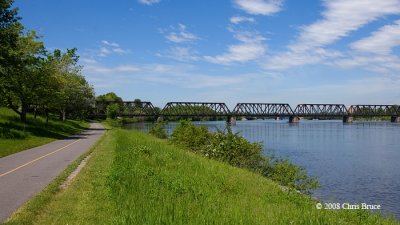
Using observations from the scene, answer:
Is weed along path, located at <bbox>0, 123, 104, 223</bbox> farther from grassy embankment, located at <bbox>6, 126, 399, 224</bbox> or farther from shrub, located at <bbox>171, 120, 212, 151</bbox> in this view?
shrub, located at <bbox>171, 120, 212, 151</bbox>

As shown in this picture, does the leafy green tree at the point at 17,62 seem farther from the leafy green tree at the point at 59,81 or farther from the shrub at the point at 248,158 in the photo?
the shrub at the point at 248,158

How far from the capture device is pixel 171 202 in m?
11.7

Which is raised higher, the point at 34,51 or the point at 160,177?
the point at 34,51

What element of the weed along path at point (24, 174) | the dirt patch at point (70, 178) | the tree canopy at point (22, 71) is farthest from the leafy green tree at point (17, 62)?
the dirt patch at point (70, 178)

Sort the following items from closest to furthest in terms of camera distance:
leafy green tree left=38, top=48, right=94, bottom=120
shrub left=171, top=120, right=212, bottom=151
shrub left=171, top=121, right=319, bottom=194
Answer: shrub left=171, top=121, right=319, bottom=194 < shrub left=171, top=120, right=212, bottom=151 < leafy green tree left=38, top=48, right=94, bottom=120

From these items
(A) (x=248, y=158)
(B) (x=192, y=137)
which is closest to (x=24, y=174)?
(A) (x=248, y=158)

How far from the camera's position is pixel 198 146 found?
118ft

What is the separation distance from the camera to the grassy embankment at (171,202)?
33.7 ft

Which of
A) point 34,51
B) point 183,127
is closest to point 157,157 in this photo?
point 183,127

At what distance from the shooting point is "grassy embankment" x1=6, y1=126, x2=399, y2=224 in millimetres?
10273

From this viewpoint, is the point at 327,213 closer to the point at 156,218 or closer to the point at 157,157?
the point at 156,218

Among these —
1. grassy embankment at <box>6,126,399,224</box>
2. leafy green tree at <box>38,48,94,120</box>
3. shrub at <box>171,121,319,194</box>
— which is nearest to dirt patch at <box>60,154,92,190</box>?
grassy embankment at <box>6,126,399,224</box>

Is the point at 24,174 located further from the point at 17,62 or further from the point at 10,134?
the point at 17,62

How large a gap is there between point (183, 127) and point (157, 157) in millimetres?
19929
